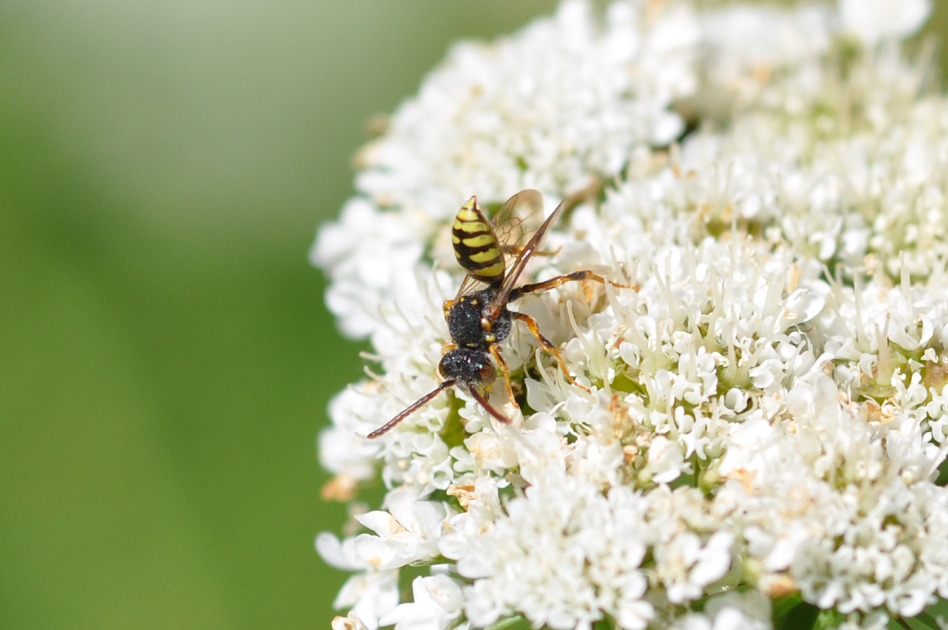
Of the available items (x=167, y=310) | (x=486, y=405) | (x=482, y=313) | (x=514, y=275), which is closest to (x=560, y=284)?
(x=514, y=275)

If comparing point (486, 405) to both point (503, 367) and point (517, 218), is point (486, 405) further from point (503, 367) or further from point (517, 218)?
point (517, 218)

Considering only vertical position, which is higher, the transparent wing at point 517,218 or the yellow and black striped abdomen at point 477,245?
the transparent wing at point 517,218

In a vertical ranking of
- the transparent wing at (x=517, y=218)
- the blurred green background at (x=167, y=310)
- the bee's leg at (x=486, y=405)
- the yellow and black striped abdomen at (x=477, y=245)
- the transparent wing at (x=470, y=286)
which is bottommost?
the bee's leg at (x=486, y=405)

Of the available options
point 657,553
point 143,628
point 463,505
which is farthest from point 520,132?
point 143,628

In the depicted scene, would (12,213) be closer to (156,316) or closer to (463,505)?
(156,316)

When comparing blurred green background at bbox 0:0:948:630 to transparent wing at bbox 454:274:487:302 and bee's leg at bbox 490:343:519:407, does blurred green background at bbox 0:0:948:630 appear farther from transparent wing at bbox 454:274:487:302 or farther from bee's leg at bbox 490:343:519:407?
bee's leg at bbox 490:343:519:407

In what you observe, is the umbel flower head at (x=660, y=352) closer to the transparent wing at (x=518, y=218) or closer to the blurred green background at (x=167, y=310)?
the transparent wing at (x=518, y=218)

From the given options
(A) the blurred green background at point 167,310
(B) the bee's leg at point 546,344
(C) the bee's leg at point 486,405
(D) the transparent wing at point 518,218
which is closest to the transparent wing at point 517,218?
(D) the transparent wing at point 518,218
